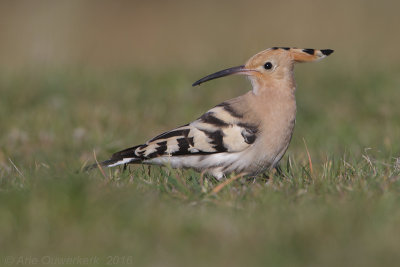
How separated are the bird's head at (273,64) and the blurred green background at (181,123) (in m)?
0.57

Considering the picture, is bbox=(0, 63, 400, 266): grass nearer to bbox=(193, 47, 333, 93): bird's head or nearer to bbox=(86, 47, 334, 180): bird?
bbox=(86, 47, 334, 180): bird

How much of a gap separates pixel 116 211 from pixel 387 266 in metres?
1.18

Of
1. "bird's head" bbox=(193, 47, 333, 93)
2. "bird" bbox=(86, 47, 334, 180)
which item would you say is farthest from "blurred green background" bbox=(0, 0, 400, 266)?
Result: "bird's head" bbox=(193, 47, 333, 93)

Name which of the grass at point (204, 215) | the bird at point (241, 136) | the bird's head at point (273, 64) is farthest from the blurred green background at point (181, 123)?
the bird's head at point (273, 64)

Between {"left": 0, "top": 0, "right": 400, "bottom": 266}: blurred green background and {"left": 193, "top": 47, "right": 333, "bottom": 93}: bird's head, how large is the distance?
22.4 inches

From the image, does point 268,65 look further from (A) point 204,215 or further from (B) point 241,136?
(A) point 204,215

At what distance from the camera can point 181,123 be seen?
639cm

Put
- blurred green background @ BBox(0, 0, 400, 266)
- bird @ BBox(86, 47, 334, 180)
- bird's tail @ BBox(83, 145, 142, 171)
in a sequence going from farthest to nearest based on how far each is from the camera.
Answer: bird's tail @ BBox(83, 145, 142, 171)
bird @ BBox(86, 47, 334, 180)
blurred green background @ BBox(0, 0, 400, 266)

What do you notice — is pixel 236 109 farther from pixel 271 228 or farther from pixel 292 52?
pixel 271 228

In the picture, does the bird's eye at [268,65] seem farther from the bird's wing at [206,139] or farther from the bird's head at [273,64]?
the bird's wing at [206,139]

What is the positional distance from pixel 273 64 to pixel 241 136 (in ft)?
1.99

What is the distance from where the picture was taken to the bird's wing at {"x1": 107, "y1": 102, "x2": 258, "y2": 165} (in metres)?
4.04

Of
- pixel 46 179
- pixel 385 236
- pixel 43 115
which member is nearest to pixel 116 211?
pixel 46 179

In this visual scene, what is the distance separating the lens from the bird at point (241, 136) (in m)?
4.02
